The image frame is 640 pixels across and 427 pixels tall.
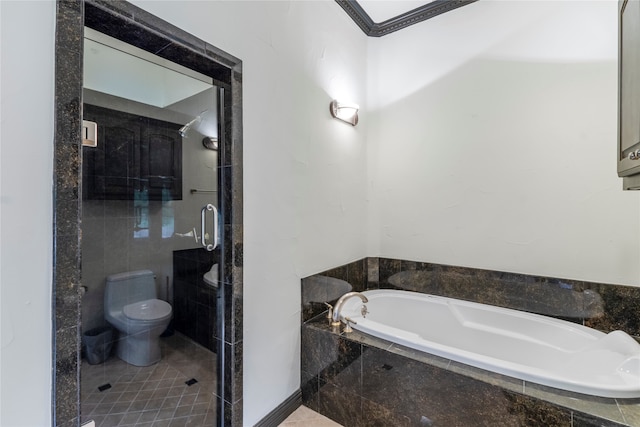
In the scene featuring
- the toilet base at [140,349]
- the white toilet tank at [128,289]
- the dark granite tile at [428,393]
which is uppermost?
the white toilet tank at [128,289]

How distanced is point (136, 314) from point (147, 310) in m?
0.05

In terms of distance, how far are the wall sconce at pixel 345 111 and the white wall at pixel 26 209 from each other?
1.66 meters

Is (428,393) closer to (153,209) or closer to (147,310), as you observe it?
(147,310)

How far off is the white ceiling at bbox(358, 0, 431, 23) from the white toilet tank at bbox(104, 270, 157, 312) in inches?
100

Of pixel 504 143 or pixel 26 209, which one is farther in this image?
pixel 504 143

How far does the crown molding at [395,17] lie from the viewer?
7.71 ft

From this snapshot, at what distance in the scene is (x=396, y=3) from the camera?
2.40m

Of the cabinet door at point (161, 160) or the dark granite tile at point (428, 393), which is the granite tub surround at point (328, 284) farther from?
the cabinet door at point (161, 160)

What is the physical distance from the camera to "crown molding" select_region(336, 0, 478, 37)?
235cm

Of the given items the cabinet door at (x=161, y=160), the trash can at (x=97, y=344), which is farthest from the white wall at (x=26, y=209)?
the cabinet door at (x=161, y=160)

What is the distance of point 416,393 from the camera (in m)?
1.49

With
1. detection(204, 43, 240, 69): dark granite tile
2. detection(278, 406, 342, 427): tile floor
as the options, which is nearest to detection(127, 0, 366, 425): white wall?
detection(204, 43, 240, 69): dark granite tile

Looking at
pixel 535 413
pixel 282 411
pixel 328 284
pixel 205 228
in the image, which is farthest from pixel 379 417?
pixel 205 228

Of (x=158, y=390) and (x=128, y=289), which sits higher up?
(x=128, y=289)
